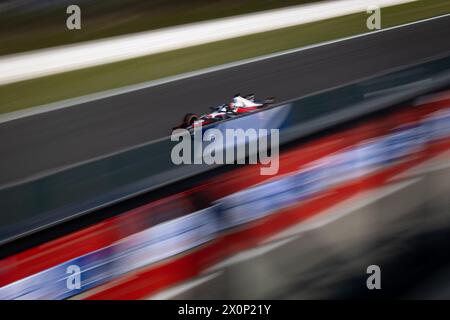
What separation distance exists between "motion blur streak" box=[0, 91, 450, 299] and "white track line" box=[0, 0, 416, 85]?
5.50 metres

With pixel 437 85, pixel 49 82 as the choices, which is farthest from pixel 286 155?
pixel 49 82

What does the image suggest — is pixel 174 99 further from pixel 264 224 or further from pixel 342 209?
pixel 264 224

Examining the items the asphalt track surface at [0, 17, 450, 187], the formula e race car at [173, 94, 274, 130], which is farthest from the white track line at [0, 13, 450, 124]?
the formula e race car at [173, 94, 274, 130]

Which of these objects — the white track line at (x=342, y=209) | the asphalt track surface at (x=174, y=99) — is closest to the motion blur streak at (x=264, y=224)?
the white track line at (x=342, y=209)

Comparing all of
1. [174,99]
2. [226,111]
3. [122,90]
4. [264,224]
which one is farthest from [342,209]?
[122,90]

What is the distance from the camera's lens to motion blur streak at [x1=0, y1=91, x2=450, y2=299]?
2.81 meters

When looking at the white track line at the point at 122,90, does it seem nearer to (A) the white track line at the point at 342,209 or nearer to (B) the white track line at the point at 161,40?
(B) the white track line at the point at 161,40

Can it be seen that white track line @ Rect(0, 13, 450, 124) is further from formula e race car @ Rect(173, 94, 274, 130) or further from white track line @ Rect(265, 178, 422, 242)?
white track line @ Rect(265, 178, 422, 242)

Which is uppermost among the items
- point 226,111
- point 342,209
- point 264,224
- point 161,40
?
point 161,40

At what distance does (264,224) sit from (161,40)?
6.76 meters

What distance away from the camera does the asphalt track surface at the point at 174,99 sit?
6582 millimetres

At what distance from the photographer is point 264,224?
10.9ft

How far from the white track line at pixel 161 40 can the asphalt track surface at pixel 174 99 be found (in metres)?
1.21

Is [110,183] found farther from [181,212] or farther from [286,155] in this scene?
[286,155]
